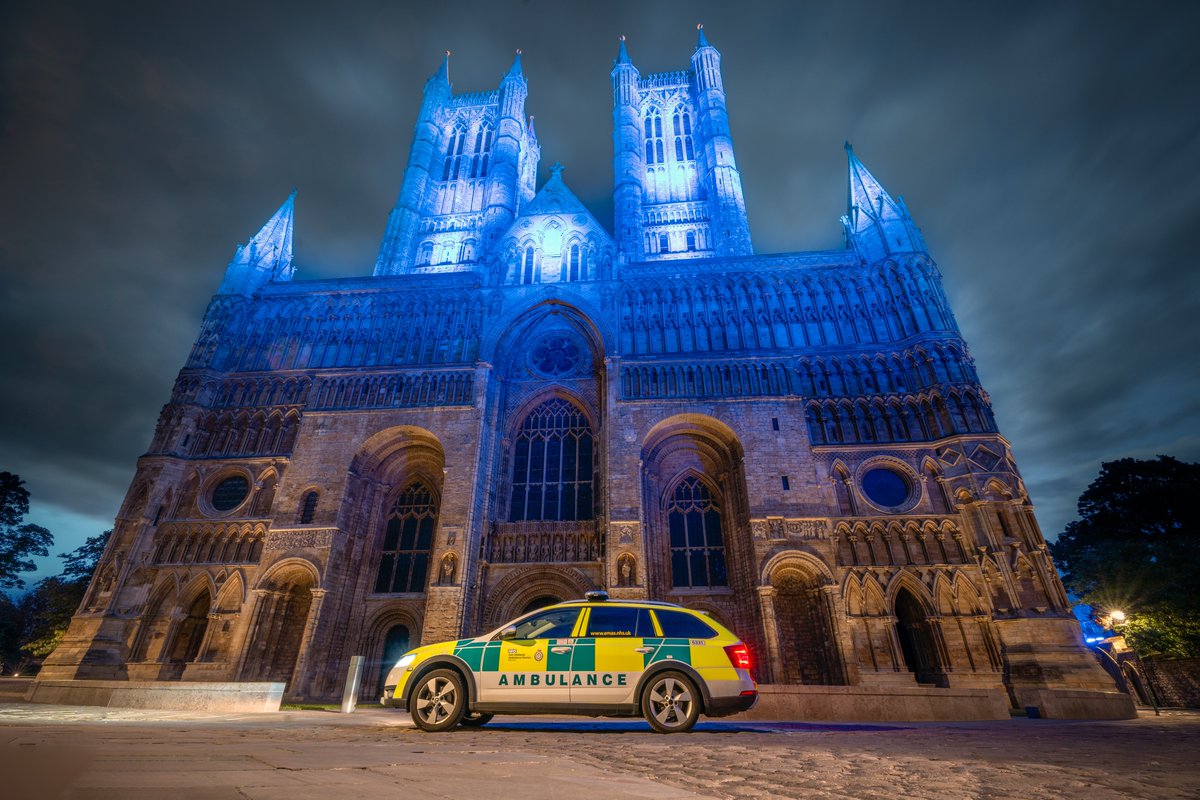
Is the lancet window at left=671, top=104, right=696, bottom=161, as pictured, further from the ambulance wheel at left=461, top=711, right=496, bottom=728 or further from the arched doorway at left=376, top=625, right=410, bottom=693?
the ambulance wheel at left=461, top=711, right=496, bottom=728

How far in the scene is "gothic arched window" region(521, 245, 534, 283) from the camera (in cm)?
2628

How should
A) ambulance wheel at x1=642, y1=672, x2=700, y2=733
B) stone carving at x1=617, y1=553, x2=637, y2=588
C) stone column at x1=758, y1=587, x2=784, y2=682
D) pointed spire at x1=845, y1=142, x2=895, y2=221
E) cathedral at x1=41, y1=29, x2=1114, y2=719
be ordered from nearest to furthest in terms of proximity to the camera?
ambulance wheel at x1=642, y1=672, x2=700, y2=733 < stone column at x1=758, y1=587, x2=784, y2=682 < cathedral at x1=41, y1=29, x2=1114, y2=719 < stone carving at x1=617, y1=553, x2=637, y2=588 < pointed spire at x1=845, y1=142, x2=895, y2=221

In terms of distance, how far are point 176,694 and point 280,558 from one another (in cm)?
982

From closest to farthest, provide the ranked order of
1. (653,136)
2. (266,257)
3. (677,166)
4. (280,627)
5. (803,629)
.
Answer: (803,629), (280,627), (266,257), (677,166), (653,136)

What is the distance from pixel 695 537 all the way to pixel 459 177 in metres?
34.5

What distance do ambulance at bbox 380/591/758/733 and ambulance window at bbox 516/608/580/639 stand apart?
17 millimetres

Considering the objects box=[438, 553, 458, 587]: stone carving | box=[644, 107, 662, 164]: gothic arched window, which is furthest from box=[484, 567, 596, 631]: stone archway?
box=[644, 107, 662, 164]: gothic arched window

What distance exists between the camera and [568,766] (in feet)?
12.3

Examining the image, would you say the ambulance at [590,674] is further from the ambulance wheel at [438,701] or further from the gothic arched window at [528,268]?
the gothic arched window at [528,268]

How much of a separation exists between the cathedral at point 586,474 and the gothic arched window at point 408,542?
120 millimetres

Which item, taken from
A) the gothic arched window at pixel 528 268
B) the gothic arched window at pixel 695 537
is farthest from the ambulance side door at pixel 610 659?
the gothic arched window at pixel 528 268

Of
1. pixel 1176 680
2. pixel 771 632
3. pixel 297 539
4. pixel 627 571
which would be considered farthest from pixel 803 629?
pixel 297 539

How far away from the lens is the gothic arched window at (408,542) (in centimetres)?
2122

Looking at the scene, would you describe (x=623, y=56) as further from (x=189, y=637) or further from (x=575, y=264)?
(x=189, y=637)
